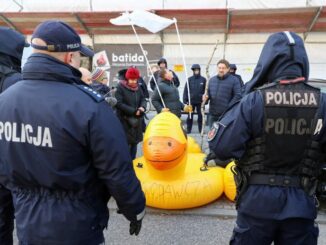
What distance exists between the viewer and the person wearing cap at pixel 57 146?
1.80m

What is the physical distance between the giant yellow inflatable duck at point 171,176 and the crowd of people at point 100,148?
190 cm

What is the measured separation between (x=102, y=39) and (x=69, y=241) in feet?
40.7

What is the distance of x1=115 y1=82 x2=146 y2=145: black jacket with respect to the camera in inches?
216

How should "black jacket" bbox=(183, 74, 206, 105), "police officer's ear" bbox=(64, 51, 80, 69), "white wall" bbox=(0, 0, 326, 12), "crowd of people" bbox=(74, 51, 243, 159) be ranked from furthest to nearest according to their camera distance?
"white wall" bbox=(0, 0, 326, 12)
"black jacket" bbox=(183, 74, 206, 105)
"crowd of people" bbox=(74, 51, 243, 159)
"police officer's ear" bbox=(64, 51, 80, 69)

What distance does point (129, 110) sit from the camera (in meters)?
5.48

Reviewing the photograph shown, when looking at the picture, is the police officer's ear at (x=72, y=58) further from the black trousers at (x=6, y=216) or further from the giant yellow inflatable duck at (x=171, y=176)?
the giant yellow inflatable duck at (x=171, y=176)

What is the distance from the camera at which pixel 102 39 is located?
13586mm

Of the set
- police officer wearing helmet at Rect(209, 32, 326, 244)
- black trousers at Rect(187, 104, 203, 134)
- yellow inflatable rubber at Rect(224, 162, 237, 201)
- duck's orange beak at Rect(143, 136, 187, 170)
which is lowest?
black trousers at Rect(187, 104, 203, 134)

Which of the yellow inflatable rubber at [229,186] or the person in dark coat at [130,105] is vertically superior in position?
the person in dark coat at [130,105]

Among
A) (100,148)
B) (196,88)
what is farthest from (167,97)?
(100,148)

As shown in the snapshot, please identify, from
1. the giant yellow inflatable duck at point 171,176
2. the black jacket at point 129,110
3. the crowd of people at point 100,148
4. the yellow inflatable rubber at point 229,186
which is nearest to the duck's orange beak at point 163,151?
the giant yellow inflatable duck at point 171,176

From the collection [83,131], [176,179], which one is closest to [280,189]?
[83,131]

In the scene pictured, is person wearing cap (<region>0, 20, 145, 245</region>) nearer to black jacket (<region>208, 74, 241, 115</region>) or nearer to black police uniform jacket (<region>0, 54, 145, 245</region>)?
black police uniform jacket (<region>0, 54, 145, 245</region>)

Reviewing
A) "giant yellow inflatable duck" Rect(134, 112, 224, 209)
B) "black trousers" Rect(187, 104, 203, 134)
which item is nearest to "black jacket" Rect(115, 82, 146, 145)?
"giant yellow inflatable duck" Rect(134, 112, 224, 209)
